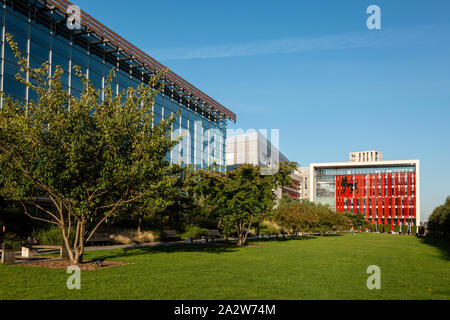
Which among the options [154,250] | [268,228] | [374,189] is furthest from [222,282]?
A: [374,189]

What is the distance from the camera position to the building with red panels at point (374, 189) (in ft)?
427

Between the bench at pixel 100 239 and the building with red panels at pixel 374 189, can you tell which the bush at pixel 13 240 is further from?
the building with red panels at pixel 374 189

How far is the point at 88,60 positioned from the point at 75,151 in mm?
28517

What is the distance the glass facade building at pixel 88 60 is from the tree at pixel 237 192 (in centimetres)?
153

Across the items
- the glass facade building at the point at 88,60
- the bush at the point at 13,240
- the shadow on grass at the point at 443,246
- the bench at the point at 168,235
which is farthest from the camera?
the bench at the point at 168,235

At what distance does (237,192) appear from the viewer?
91.9 feet

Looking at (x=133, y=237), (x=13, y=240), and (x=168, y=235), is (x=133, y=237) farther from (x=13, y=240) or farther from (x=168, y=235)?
(x=13, y=240)

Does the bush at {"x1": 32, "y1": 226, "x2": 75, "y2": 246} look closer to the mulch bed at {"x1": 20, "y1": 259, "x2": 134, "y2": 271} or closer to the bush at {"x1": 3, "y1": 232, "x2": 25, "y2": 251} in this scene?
the bush at {"x1": 3, "y1": 232, "x2": 25, "y2": 251}

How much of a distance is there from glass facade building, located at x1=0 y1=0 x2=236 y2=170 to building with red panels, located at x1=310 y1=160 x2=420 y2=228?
89682mm

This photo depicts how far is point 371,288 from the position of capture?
38.6ft

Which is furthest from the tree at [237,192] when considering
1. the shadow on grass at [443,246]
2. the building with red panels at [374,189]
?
the building with red panels at [374,189]

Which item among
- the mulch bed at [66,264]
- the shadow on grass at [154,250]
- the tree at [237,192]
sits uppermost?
the tree at [237,192]

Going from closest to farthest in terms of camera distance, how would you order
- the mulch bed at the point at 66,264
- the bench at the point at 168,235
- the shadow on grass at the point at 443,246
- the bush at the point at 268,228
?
the mulch bed at the point at 66,264, the shadow on grass at the point at 443,246, the bench at the point at 168,235, the bush at the point at 268,228
